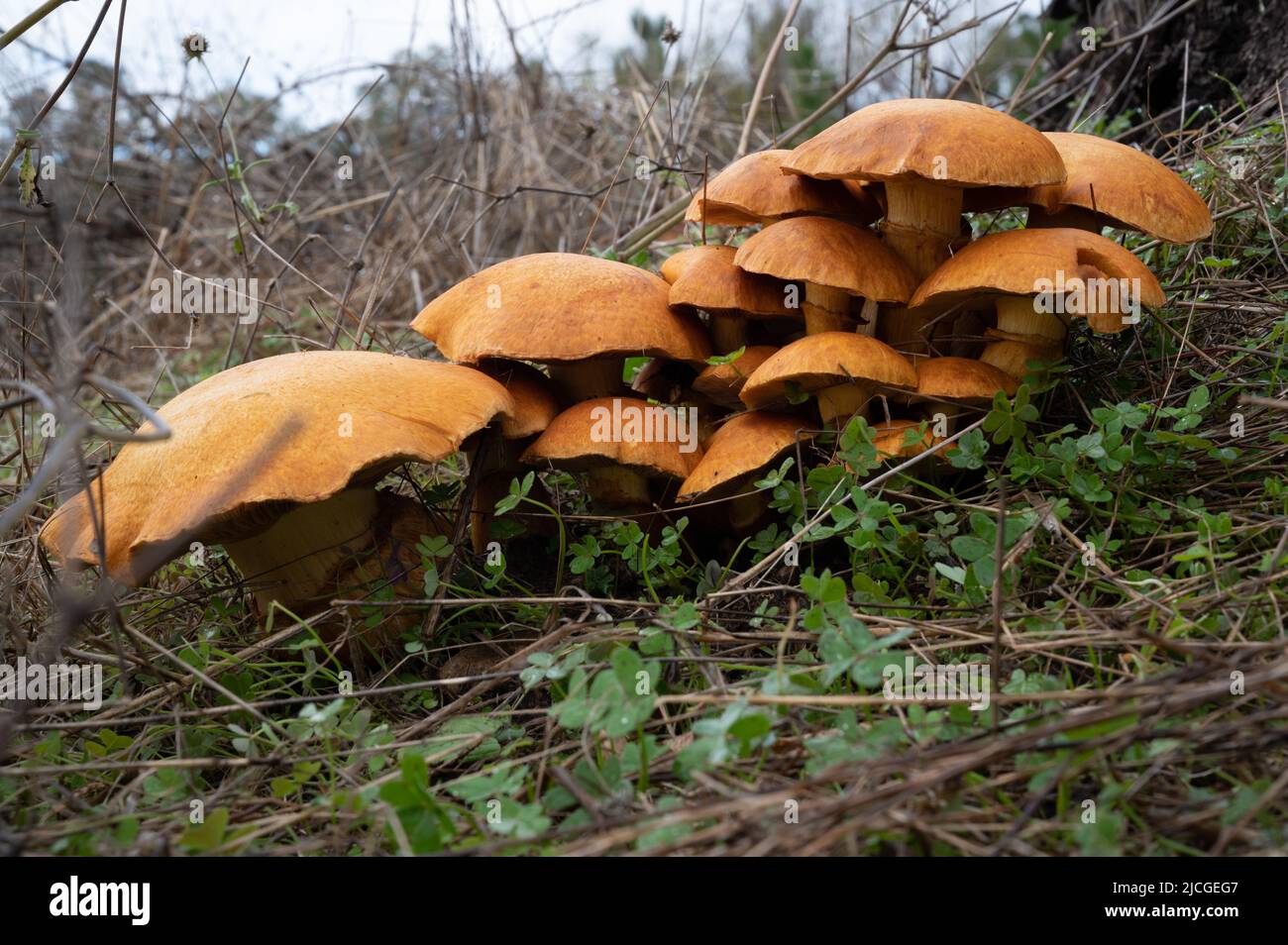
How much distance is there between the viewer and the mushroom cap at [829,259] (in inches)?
101

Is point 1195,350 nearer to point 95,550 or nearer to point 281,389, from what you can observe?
point 281,389

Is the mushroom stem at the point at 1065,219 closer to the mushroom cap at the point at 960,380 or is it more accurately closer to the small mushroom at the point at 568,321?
the mushroom cap at the point at 960,380

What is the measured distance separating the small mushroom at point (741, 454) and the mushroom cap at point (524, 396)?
1.57 ft

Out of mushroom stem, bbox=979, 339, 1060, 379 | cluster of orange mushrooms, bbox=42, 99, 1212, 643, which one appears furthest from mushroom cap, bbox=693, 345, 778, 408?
mushroom stem, bbox=979, 339, 1060, 379

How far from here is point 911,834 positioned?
1520 millimetres

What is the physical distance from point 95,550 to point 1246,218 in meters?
Result: 3.98

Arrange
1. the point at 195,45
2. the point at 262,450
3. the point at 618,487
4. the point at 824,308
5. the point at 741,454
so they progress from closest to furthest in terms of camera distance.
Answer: the point at 262,450 < the point at 741,454 < the point at 824,308 < the point at 618,487 < the point at 195,45

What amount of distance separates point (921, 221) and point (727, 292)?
60cm

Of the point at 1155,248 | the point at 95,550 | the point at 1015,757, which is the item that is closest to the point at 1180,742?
the point at 1015,757

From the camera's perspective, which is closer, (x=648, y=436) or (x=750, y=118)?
(x=648, y=436)

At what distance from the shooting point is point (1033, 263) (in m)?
2.39

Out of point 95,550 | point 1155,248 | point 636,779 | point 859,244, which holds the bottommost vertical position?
point 636,779

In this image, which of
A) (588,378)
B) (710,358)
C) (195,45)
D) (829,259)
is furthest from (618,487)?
(195,45)

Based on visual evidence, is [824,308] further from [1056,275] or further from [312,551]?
[312,551]
